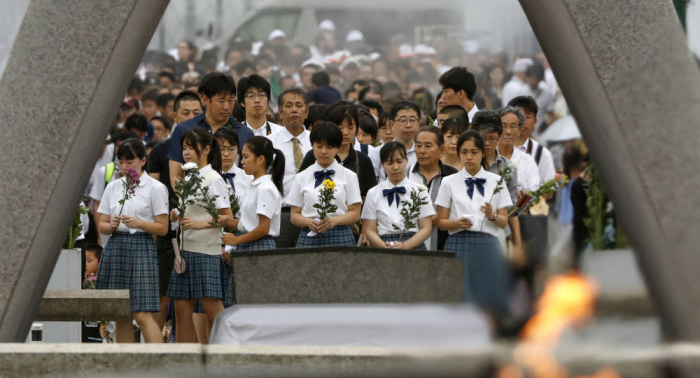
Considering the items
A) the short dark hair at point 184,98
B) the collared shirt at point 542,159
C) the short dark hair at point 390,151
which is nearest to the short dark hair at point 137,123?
the short dark hair at point 184,98

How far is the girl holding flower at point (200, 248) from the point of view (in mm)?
8828

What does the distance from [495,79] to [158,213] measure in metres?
8.81

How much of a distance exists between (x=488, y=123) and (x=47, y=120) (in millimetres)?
4179

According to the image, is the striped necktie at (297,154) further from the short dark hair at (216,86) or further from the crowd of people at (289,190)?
the short dark hair at (216,86)

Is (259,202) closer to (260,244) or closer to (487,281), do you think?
(260,244)

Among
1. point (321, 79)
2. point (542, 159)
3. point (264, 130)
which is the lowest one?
point (542, 159)

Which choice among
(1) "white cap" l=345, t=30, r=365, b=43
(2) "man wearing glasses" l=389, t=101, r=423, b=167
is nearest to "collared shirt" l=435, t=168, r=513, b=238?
(2) "man wearing glasses" l=389, t=101, r=423, b=167

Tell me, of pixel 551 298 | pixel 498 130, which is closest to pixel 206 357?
pixel 551 298

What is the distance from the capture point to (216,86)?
963 centimetres

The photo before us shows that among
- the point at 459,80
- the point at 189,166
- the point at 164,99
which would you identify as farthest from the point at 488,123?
the point at 164,99

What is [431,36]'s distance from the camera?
68.0 feet

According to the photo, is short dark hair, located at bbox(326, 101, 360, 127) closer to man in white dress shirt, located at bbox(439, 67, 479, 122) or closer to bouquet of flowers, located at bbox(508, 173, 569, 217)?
man in white dress shirt, located at bbox(439, 67, 479, 122)

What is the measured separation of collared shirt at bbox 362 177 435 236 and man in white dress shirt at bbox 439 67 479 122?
6.31 ft

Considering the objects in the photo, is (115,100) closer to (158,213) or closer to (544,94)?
(158,213)
